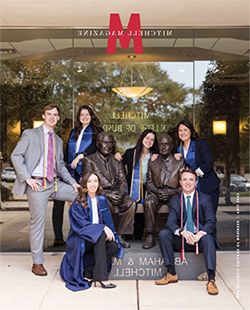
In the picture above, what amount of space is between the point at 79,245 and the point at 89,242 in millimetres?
113

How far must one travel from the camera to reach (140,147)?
16.4 ft

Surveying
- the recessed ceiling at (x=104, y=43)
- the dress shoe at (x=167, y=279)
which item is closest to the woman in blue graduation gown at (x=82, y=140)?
the recessed ceiling at (x=104, y=43)

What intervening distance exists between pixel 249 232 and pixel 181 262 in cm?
202

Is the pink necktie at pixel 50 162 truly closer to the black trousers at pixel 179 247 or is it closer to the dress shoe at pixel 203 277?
the black trousers at pixel 179 247

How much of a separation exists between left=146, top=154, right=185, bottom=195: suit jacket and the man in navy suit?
58 centimetres

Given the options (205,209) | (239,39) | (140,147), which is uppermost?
(239,39)

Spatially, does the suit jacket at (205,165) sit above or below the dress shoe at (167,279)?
above

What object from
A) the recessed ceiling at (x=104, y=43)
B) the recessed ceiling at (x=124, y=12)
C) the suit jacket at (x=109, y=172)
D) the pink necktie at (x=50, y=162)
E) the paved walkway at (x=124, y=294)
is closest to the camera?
the paved walkway at (x=124, y=294)

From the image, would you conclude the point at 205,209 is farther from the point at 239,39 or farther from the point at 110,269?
the point at 239,39

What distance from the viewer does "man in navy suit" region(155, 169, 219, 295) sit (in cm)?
399

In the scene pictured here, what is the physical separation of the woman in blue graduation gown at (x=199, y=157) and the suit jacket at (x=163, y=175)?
0.12 metres

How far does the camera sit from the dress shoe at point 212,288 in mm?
3709

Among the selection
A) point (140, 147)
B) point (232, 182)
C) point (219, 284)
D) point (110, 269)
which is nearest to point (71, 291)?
point (110, 269)

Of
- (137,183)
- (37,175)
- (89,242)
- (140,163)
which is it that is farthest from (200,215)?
(37,175)
